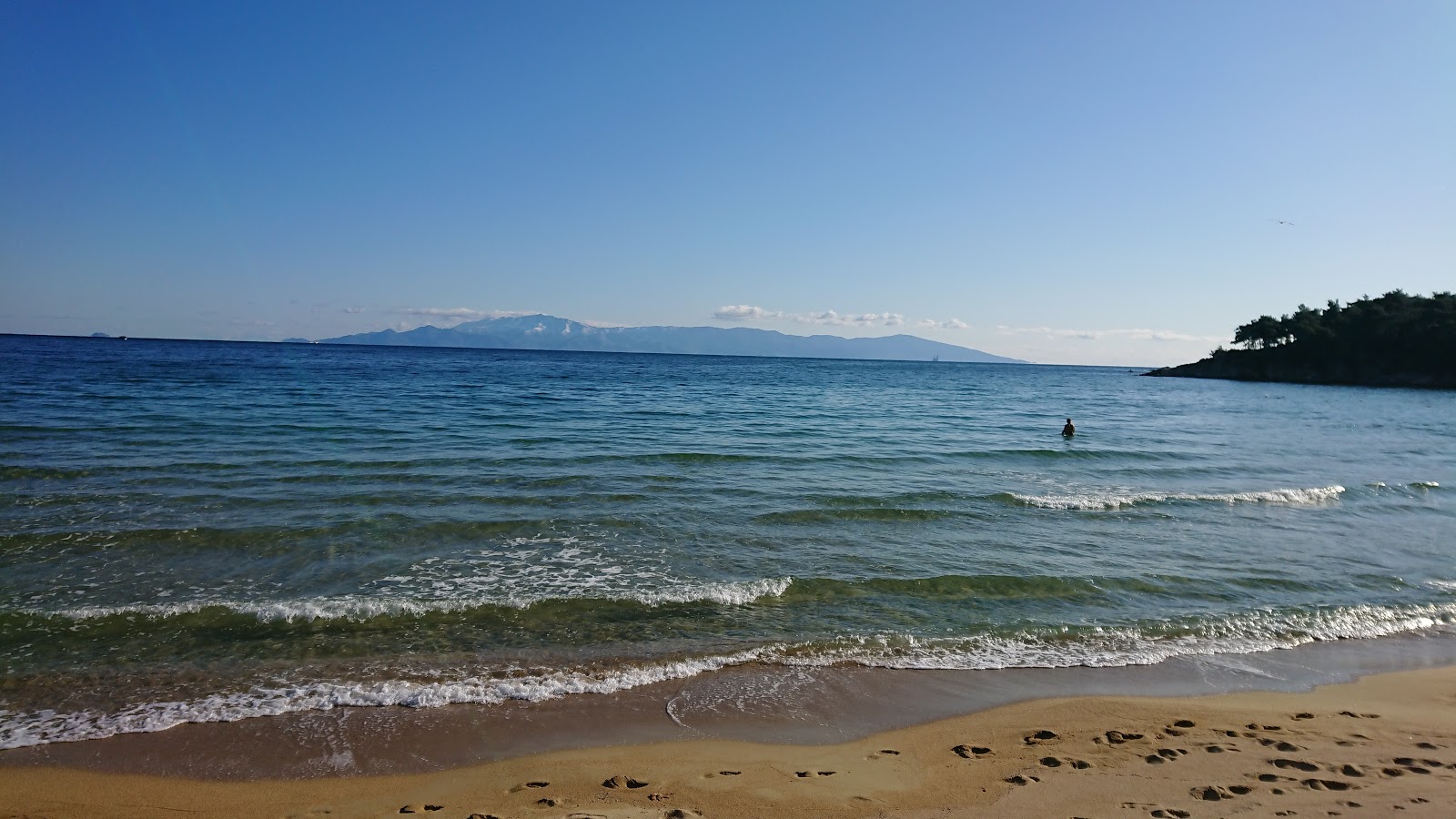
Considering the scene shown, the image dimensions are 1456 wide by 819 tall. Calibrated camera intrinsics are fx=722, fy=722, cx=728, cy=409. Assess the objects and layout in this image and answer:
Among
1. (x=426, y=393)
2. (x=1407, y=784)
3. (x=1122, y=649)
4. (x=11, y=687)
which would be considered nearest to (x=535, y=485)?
(x=11, y=687)

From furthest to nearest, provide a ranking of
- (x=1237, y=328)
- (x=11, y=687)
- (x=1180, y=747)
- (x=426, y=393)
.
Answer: (x=1237, y=328) → (x=426, y=393) → (x=11, y=687) → (x=1180, y=747)

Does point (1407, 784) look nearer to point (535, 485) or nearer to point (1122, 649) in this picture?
point (1122, 649)

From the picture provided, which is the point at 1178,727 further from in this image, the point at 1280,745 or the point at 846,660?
the point at 846,660

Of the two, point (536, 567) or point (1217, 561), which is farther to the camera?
point (1217, 561)

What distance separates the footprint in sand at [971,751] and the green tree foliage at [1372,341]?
11126 centimetres

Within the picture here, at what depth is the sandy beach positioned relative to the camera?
5.07m

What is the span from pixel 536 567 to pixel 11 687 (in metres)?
5.71

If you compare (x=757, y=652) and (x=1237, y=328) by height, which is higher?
(x=1237, y=328)

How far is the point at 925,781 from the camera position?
554cm

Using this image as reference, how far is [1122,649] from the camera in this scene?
8641mm

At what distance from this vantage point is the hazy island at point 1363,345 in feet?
278

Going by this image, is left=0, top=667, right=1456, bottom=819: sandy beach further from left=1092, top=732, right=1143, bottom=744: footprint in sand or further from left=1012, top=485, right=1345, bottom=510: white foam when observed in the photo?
left=1012, top=485, right=1345, bottom=510: white foam

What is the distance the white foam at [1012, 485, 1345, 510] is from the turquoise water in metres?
0.14

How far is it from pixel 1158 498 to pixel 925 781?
47.6 ft
